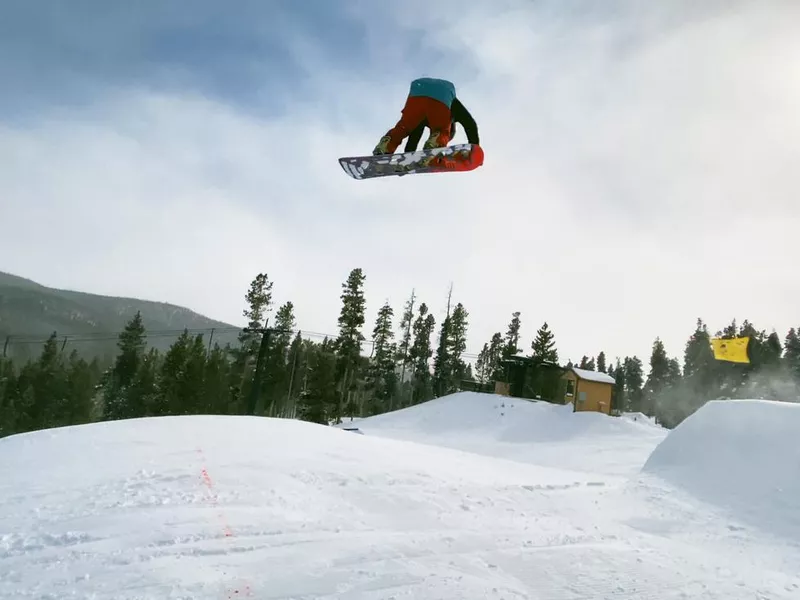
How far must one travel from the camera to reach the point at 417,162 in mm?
7195

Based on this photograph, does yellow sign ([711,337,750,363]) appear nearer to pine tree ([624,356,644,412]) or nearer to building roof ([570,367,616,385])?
building roof ([570,367,616,385])

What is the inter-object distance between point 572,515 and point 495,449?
15.4 meters

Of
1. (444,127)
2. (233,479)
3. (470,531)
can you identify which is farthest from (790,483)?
(233,479)

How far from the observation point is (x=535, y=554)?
229 inches

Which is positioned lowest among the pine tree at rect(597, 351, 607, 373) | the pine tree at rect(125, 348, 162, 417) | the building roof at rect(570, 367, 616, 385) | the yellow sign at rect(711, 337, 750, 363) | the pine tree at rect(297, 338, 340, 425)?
the pine tree at rect(125, 348, 162, 417)

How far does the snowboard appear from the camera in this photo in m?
6.96

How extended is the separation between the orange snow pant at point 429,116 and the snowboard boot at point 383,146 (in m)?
0.32

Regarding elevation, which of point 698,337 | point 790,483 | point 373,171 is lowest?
point 790,483

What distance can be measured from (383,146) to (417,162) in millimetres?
563

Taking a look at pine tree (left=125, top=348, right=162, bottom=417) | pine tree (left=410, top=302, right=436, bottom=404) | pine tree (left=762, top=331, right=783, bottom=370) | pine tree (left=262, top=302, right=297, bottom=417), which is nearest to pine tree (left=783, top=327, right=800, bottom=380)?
pine tree (left=762, top=331, right=783, bottom=370)

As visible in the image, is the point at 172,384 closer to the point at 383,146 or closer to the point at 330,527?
the point at 383,146

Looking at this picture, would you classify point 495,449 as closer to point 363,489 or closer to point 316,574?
point 363,489

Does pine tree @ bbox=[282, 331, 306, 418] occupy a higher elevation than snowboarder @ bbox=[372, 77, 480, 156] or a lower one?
lower

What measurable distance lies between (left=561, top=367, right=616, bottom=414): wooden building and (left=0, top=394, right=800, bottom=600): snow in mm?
21970
